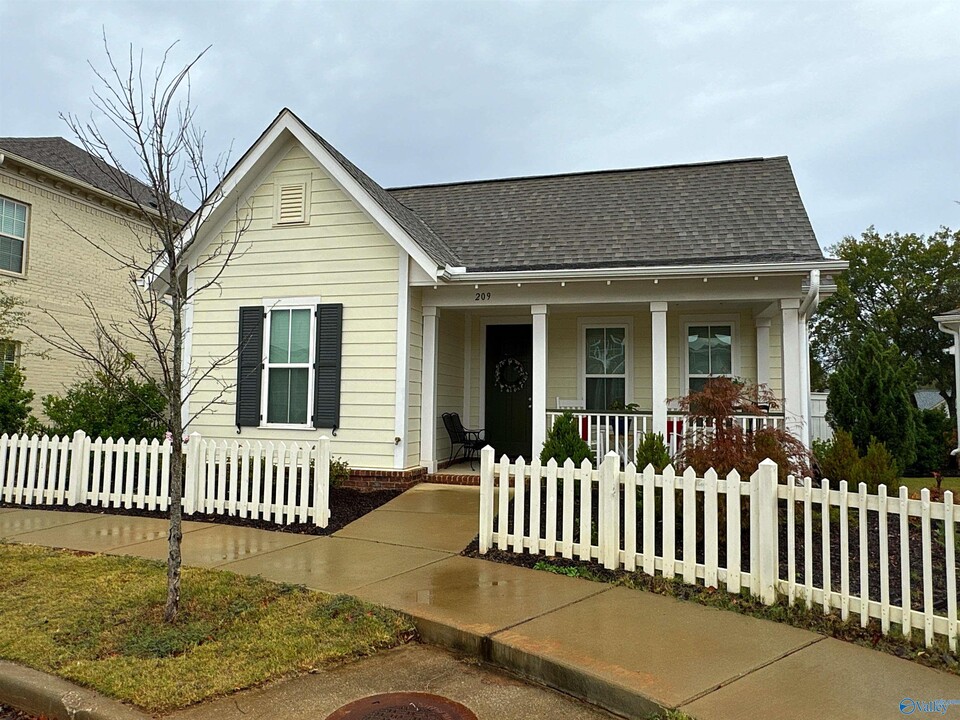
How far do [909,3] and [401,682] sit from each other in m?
10.6

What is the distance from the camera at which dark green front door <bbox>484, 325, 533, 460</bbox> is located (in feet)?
39.9

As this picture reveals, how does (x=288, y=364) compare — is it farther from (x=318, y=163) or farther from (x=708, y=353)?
(x=708, y=353)

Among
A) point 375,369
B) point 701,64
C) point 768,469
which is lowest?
point 768,469

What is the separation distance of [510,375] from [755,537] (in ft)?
25.6

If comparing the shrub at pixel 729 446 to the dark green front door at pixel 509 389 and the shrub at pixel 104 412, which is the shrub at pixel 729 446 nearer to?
the dark green front door at pixel 509 389

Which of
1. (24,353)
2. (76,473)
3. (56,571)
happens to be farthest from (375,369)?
(24,353)

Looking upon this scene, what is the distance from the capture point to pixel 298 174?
34.9ft

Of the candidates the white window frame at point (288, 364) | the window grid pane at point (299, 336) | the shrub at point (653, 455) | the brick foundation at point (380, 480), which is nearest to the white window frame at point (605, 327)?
the brick foundation at point (380, 480)

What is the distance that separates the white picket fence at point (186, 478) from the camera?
7492mm

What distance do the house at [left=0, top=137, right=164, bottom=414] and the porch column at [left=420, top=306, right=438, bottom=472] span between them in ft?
24.2

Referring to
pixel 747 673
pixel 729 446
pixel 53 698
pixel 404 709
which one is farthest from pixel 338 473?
pixel 747 673

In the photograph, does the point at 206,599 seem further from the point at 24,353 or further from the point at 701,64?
the point at 701,64

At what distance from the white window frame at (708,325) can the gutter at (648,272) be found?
88.2 inches

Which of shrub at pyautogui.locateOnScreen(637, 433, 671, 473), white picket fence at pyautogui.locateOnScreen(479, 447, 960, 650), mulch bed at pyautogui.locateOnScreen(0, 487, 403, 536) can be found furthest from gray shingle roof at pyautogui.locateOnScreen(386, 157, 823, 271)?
white picket fence at pyautogui.locateOnScreen(479, 447, 960, 650)
